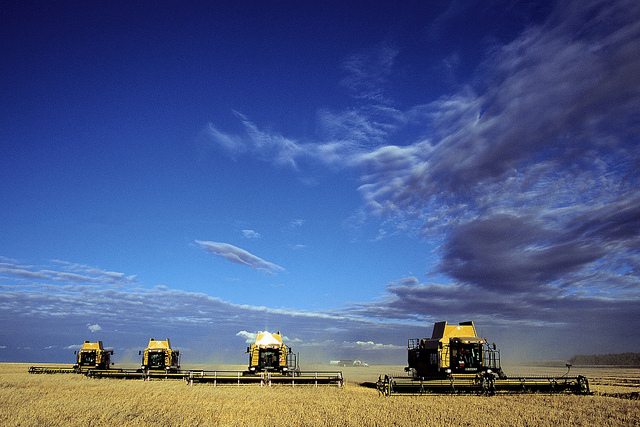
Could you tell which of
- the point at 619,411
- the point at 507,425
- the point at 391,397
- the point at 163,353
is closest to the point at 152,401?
the point at 391,397

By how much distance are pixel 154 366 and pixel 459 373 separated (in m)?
31.8

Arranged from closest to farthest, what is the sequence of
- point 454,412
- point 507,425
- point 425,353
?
point 507,425 < point 454,412 < point 425,353

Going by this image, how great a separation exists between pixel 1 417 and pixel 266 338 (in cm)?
2728

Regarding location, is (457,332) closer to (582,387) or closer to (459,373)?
(459,373)

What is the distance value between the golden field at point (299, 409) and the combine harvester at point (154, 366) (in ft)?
58.5

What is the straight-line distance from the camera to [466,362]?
3903cm

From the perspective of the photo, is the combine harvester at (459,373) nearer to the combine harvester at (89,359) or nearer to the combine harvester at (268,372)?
the combine harvester at (268,372)

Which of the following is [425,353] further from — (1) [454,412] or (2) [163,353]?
(2) [163,353]

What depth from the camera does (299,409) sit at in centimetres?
2581

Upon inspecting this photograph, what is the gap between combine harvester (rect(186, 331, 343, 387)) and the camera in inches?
1706

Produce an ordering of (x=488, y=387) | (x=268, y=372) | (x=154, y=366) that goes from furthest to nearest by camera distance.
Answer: (x=154, y=366) → (x=268, y=372) → (x=488, y=387)

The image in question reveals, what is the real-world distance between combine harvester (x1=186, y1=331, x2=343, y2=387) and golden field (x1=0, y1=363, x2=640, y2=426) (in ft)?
28.7

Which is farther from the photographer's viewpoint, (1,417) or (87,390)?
(87,390)

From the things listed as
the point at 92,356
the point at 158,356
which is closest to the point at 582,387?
the point at 158,356
